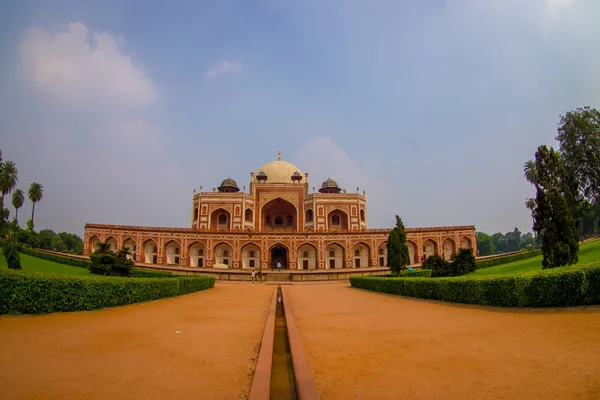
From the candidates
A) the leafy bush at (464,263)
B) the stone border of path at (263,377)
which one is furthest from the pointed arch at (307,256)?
the stone border of path at (263,377)

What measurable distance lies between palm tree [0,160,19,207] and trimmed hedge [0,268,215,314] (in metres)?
38.6

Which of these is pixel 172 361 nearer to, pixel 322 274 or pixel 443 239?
pixel 322 274

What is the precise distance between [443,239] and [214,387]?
36.9 m

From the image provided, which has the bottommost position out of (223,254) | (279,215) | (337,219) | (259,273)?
(259,273)

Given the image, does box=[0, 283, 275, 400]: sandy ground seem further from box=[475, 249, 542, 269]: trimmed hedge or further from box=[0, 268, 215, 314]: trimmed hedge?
box=[475, 249, 542, 269]: trimmed hedge

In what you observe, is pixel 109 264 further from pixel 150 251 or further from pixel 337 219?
pixel 337 219

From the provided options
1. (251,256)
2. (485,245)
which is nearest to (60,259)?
(251,256)

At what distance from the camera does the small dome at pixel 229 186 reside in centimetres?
4322

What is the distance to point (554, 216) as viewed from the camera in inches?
498

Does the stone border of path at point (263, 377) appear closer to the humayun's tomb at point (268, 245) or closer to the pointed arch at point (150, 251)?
the humayun's tomb at point (268, 245)

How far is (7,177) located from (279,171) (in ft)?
104

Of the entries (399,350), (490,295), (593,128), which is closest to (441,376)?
(399,350)

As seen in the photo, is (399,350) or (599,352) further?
(399,350)

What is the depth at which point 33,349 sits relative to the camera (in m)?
4.66
